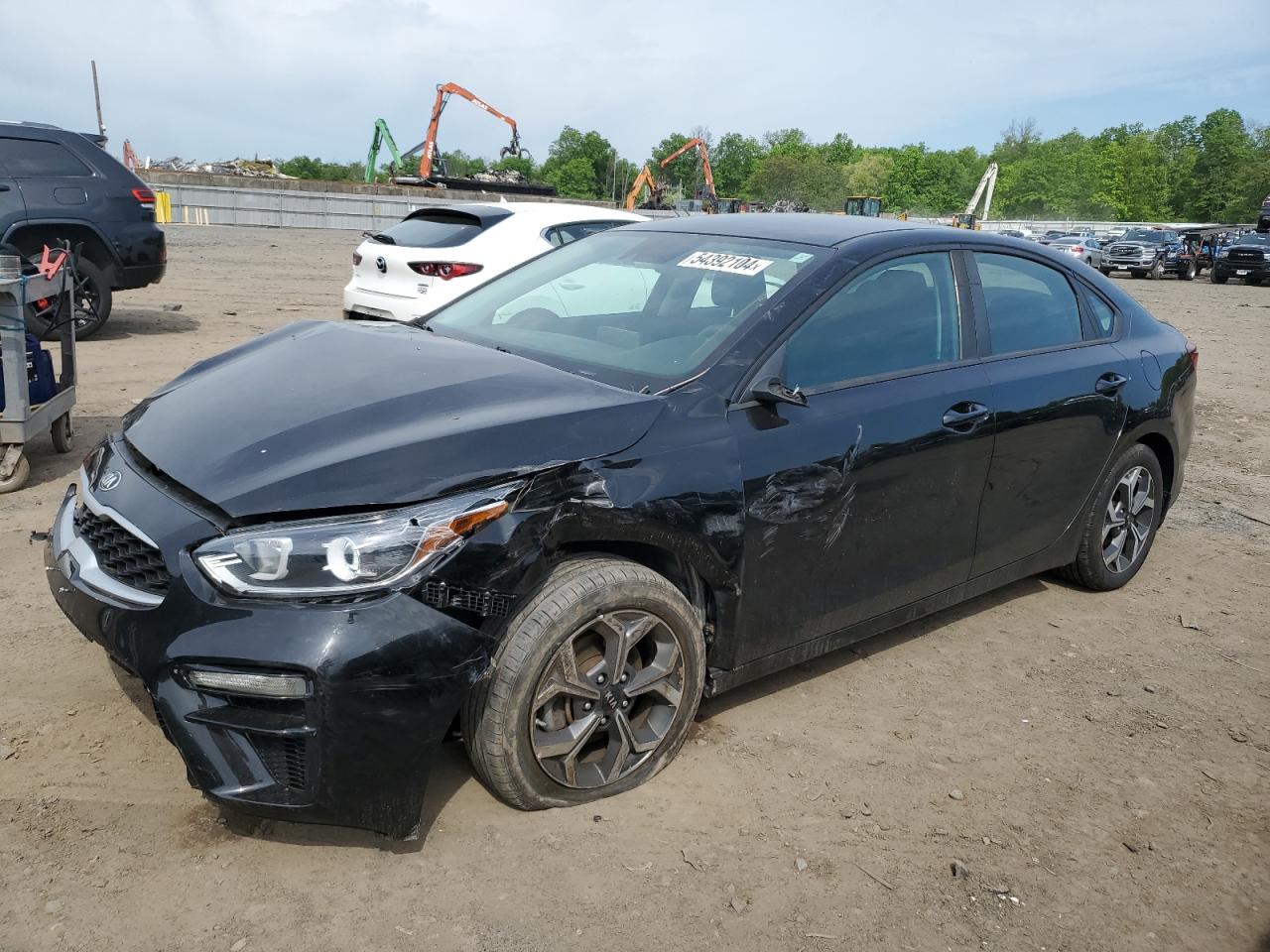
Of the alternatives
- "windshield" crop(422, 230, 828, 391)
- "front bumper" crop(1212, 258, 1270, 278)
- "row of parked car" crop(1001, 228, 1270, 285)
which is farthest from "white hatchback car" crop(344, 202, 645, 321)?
"front bumper" crop(1212, 258, 1270, 278)

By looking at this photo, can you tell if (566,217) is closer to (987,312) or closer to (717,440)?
(987,312)

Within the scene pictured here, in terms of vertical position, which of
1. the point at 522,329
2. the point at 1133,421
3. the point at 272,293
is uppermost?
the point at 522,329

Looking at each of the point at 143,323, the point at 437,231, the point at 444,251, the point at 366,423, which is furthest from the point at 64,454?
the point at 143,323

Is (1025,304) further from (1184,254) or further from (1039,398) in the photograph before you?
(1184,254)

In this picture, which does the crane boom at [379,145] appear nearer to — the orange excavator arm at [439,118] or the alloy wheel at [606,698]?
the orange excavator arm at [439,118]

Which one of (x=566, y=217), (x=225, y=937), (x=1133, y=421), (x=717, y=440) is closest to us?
(x=225, y=937)

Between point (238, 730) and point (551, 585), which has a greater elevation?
point (551, 585)

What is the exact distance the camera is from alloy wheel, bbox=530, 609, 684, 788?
2801 millimetres

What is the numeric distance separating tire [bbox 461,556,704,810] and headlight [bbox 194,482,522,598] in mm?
349

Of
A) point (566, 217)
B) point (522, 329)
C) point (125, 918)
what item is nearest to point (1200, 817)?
point (522, 329)

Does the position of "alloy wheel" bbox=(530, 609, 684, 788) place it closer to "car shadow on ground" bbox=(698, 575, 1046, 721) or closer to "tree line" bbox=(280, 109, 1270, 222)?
"car shadow on ground" bbox=(698, 575, 1046, 721)

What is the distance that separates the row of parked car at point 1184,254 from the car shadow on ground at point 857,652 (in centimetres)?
2789

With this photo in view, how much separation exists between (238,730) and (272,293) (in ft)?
42.9

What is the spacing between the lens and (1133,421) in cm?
457
